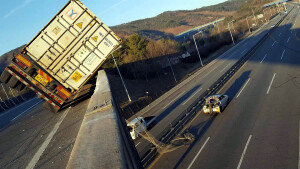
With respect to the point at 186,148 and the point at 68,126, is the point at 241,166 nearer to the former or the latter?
the point at 186,148

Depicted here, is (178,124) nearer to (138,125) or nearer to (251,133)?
(138,125)

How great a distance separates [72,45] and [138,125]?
8.49 m

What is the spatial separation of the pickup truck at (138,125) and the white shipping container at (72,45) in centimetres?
549

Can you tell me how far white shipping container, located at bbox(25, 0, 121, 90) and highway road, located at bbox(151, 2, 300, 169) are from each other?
8417mm

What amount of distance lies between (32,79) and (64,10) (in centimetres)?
507

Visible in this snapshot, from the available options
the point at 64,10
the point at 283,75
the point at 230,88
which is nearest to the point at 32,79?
the point at 64,10

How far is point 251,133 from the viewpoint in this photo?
1340 centimetres

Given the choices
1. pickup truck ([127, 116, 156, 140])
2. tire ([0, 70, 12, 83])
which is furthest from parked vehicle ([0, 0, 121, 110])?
pickup truck ([127, 116, 156, 140])

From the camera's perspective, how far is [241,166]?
1063cm

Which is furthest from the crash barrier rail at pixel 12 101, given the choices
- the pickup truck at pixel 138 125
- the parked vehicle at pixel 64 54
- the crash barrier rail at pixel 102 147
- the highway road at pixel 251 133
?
the crash barrier rail at pixel 102 147

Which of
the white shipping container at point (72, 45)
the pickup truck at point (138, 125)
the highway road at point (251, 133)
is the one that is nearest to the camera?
the highway road at point (251, 133)

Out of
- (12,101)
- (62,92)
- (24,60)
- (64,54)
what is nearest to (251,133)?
(62,92)

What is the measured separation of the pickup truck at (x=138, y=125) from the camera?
19.0 m

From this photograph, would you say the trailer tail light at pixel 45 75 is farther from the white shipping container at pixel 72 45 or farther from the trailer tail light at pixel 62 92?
the trailer tail light at pixel 62 92
